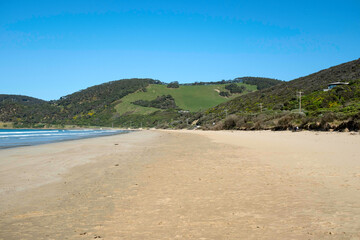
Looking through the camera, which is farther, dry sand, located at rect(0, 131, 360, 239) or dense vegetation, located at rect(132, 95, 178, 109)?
dense vegetation, located at rect(132, 95, 178, 109)

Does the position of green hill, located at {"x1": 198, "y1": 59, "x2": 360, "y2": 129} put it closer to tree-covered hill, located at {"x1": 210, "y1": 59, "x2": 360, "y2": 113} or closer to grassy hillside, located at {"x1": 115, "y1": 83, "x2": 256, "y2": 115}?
tree-covered hill, located at {"x1": 210, "y1": 59, "x2": 360, "y2": 113}

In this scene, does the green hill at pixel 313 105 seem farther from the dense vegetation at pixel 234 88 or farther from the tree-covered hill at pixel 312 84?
the dense vegetation at pixel 234 88

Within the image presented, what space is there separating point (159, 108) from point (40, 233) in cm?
14372

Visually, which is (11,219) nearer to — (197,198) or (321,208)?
(197,198)

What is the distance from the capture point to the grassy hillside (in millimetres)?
143500

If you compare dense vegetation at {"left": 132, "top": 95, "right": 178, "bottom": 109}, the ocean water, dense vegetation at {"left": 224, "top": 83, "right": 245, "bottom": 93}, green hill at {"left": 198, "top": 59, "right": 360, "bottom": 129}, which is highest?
dense vegetation at {"left": 224, "top": 83, "right": 245, "bottom": 93}

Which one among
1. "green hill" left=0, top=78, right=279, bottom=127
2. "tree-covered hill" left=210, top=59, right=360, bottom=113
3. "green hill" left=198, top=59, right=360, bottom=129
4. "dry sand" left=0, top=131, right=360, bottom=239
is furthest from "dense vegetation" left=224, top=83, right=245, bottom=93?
"dry sand" left=0, top=131, right=360, bottom=239

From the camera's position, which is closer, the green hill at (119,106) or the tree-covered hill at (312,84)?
the tree-covered hill at (312,84)

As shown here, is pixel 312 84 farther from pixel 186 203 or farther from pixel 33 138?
pixel 186 203

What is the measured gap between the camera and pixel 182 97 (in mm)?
156125

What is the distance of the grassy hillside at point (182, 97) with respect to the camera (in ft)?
471

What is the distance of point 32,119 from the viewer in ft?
502

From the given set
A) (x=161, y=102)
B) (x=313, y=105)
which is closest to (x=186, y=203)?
(x=313, y=105)

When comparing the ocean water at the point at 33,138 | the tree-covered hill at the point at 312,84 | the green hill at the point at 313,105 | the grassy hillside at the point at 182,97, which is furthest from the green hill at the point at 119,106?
the ocean water at the point at 33,138
